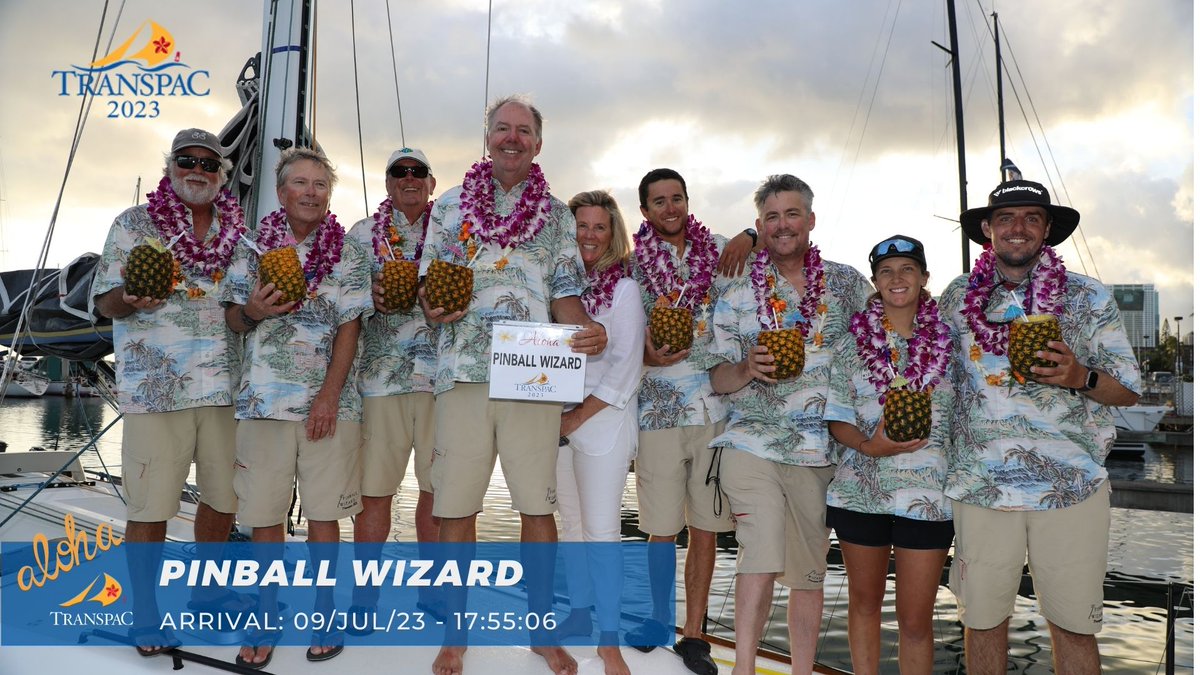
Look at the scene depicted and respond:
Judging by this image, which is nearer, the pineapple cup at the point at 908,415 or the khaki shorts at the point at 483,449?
the pineapple cup at the point at 908,415

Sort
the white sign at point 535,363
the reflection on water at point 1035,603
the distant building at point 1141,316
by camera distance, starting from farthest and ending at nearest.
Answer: the distant building at point 1141,316 < the reflection on water at point 1035,603 < the white sign at point 535,363

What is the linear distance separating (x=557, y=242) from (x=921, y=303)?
65.6 inches

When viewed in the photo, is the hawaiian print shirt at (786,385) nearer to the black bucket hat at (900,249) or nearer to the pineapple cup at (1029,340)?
the black bucket hat at (900,249)

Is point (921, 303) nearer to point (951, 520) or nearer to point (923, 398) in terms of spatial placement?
point (923, 398)

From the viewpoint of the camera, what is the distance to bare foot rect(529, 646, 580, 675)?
376cm

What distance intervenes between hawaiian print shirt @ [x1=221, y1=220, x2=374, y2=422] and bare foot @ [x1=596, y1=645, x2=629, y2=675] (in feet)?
5.35

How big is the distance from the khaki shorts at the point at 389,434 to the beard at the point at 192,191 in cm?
127

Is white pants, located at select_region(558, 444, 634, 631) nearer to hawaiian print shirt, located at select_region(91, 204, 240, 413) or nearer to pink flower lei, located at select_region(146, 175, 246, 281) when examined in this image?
hawaiian print shirt, located at select_region(91, 204, 240, 413)

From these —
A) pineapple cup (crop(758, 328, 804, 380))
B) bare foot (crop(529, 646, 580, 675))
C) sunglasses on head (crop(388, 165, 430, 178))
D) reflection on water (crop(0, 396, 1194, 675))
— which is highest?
sunglasses on head (crop(388, 165, 430, 178))

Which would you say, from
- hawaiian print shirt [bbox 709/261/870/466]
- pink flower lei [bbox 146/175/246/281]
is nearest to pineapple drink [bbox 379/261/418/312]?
pink flower lei [bbox 146/175/246/281]

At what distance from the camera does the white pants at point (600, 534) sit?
388 cm

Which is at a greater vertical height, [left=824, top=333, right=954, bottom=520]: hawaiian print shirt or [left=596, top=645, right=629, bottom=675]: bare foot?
[left=824, top=333, right=954, bottom=520]: hawaiian print shirt

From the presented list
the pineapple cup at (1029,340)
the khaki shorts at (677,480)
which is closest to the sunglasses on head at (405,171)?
the khaki shorts at (677,480)

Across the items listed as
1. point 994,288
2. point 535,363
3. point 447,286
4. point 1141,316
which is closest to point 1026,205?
point 994,288
